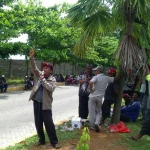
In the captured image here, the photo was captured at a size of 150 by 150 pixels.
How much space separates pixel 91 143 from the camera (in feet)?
18.2

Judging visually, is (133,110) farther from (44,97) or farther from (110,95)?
(44,97)

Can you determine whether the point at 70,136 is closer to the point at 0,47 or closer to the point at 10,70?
the point at 0,47

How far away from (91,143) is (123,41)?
2436 mm

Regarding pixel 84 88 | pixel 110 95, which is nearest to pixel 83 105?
pixel 84 88

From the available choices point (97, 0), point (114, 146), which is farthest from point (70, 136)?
point (97, 0)

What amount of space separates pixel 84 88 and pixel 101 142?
5.58 feet

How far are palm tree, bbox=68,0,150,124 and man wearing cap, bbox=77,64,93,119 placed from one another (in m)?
0.53

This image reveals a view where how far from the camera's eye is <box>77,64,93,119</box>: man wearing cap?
22.3ft

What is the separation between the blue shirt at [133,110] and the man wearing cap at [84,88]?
1384mm

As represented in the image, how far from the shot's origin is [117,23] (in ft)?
22.9

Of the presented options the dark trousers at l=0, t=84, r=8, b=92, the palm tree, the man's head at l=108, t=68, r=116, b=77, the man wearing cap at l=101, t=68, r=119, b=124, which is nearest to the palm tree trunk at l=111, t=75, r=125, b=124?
the palm tree

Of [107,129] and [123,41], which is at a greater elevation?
[123,41]

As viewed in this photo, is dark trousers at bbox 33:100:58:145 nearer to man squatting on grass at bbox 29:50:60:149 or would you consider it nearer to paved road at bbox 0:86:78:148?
man squatting on grass at bbox 29:50:60:149

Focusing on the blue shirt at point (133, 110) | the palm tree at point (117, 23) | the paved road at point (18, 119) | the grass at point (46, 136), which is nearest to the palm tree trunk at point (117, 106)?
the palm tree at point (117, 23)
